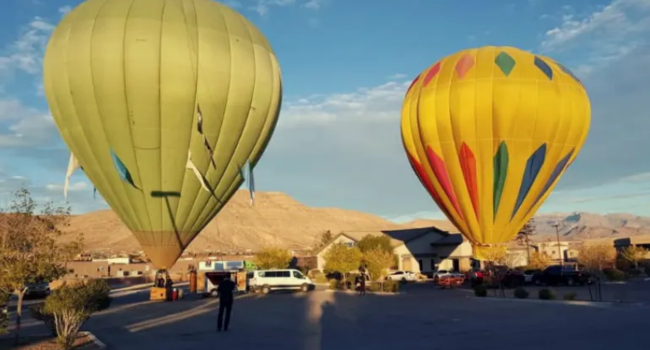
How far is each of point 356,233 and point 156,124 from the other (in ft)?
165

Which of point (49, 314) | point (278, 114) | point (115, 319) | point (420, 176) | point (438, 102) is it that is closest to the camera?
point (49, 314)

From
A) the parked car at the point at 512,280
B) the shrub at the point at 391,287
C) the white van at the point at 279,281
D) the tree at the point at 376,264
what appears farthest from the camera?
the tree at the point at 376,264

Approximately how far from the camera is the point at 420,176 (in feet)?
129

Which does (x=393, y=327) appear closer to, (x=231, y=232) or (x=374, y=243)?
(x=374, y=243)

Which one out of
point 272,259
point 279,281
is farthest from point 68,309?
point 272,259

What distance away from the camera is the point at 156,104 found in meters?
25.8

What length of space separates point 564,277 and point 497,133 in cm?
1353

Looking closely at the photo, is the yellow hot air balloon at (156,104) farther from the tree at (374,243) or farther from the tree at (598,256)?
the tree at (374,243)

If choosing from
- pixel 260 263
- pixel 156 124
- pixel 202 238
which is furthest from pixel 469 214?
pixel 202 238

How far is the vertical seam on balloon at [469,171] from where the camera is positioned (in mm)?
34906

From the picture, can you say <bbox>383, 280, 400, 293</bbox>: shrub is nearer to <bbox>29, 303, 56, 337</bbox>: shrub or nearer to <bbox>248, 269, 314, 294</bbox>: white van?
<bbox>248, 269, 314, 294</bbox>: white van

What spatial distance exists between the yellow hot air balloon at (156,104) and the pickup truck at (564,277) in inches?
987

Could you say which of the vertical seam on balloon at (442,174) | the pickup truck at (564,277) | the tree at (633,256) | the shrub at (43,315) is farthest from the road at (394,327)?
the tree at (633,256)

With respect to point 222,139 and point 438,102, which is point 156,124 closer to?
point 222,139
